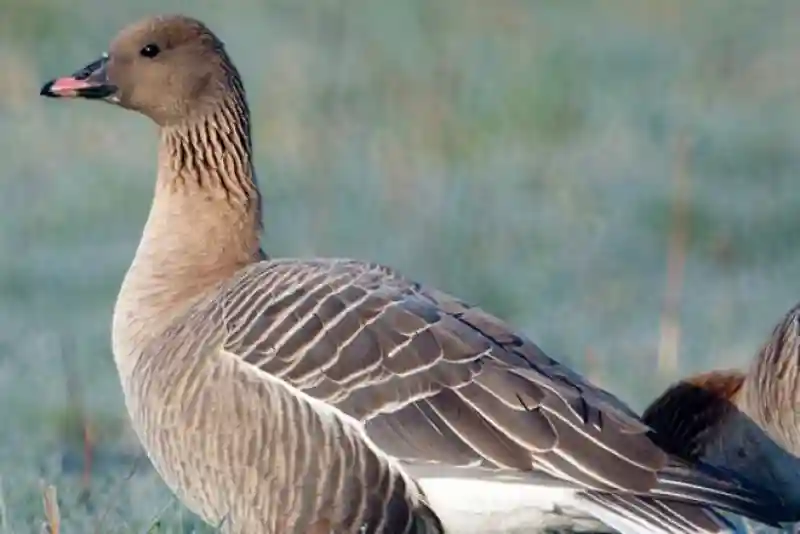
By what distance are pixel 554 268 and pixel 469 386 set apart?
234 inches

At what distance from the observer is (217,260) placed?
5.44m

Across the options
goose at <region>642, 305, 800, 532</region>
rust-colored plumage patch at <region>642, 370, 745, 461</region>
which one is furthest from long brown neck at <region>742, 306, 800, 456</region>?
rust-colored plumage patch at <region>642, 370, 745, 461</region>

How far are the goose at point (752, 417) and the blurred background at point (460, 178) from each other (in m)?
1.38

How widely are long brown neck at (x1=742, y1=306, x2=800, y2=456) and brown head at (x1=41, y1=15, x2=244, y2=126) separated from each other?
2029 mm

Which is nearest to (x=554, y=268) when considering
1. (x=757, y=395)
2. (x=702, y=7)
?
(x=757, y=395)

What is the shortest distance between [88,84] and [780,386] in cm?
254

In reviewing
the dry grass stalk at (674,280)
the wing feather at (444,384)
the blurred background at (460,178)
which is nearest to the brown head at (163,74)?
the wing feather at (444,384)

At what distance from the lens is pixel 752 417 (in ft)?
20.4

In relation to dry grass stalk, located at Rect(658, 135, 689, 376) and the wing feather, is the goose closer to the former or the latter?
the wing feather

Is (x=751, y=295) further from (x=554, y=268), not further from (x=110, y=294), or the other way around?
(x=110, y=294)

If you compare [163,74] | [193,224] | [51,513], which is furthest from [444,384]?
[163,74]

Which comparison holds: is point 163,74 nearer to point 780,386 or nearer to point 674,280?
point 780,386

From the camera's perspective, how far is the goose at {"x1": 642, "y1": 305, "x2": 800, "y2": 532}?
6.00m

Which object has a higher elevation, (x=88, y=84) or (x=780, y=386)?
(x=88, y=84)
